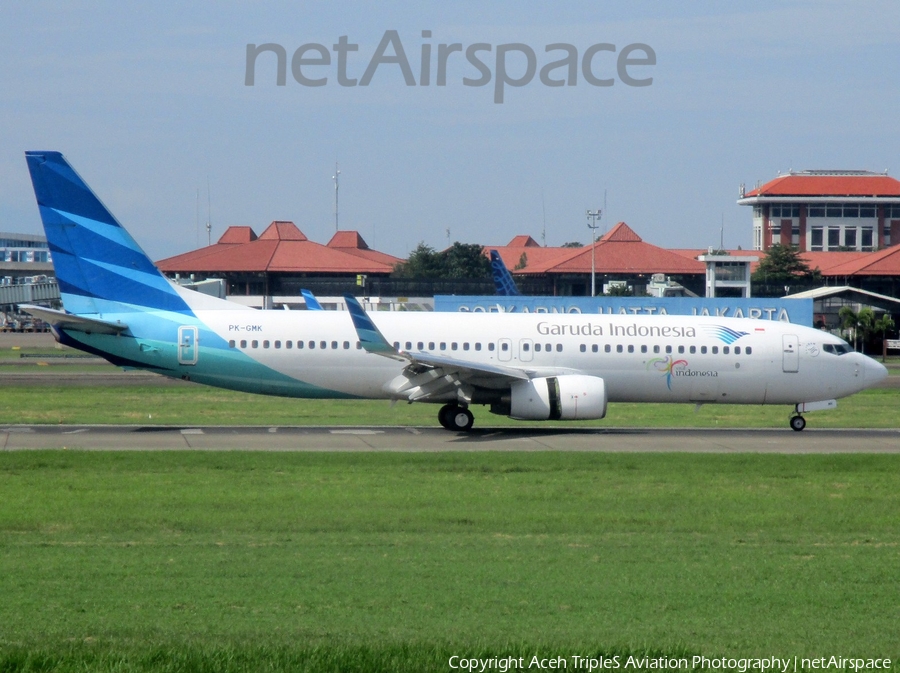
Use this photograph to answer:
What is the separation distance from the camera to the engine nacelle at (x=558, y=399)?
2842 cm

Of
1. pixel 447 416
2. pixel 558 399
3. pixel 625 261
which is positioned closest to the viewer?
pixel 558 399

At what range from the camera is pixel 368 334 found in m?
27.8

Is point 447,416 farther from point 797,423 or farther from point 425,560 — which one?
point 425,560

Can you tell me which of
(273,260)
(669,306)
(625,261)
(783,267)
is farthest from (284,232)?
(669,306)

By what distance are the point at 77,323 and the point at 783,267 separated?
99.6m

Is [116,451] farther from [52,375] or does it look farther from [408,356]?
[52,375]

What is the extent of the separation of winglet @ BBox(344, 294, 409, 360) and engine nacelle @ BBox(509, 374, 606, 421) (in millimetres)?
3527

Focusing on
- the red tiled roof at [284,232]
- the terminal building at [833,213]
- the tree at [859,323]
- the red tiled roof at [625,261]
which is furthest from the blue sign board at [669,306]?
the terminal building at [833,213]

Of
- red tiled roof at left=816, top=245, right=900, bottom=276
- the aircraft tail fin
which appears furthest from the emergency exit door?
red tiled roof at left=816, top=245, right=900, bottom=276

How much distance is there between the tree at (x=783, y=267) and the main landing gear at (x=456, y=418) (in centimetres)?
8975

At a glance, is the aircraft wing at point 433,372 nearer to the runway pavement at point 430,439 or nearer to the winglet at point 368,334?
the winglet at point 368,334

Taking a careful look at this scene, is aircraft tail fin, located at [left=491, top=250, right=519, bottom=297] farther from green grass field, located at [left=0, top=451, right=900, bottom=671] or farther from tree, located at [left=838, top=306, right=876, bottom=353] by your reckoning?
green grass field, located at [left=0, top=451, right=900, bottom=671]

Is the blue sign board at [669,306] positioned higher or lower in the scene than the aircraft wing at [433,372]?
higher

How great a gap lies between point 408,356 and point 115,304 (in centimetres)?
835
